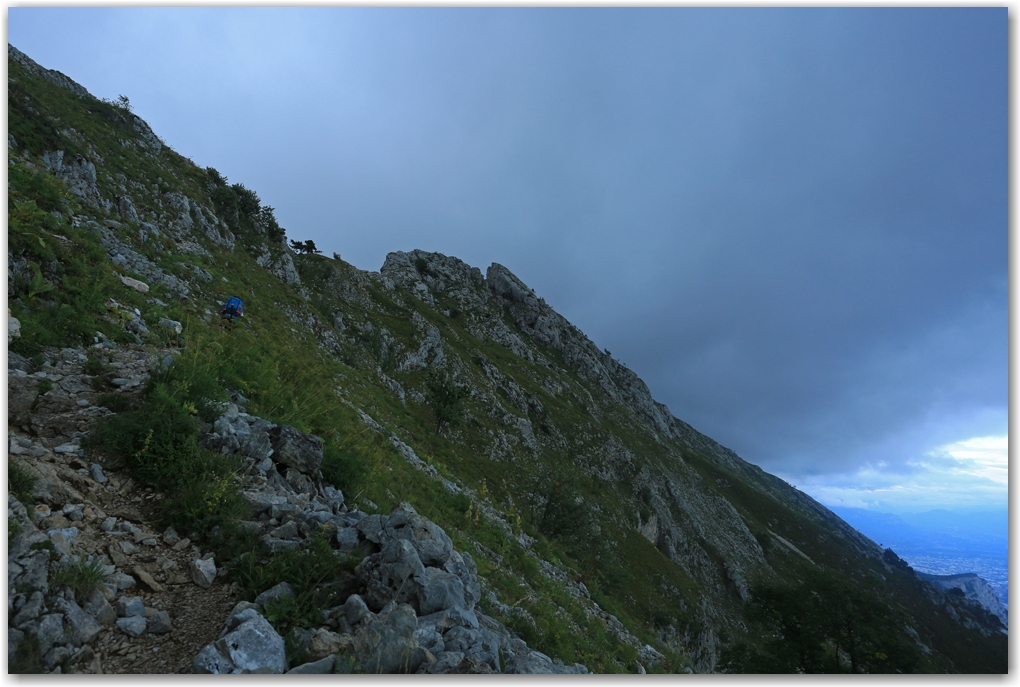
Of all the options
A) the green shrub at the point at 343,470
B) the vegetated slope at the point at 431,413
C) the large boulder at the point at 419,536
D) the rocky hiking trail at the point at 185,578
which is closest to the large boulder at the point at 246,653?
the rocky hiking trail at the point at 185,578

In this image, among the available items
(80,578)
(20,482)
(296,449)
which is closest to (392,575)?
(80,578)

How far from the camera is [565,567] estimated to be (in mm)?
20688

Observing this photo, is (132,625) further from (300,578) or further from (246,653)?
(300,578)

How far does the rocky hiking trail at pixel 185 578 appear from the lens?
4.79m

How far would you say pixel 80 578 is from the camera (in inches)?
201

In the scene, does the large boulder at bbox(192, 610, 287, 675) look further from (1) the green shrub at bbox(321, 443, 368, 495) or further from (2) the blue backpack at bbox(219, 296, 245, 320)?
(2) the blue backpack at bbox(219, 296, 245, 320)

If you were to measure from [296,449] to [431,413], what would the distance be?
4456 cm

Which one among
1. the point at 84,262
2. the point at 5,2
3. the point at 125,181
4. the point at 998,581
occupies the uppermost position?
the point at 125,181

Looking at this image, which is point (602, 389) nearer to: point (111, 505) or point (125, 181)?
point (125, 181)

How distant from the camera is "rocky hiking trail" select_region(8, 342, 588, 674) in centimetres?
479

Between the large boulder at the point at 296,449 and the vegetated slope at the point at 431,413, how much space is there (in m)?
0.63

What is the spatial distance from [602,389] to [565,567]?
136 meters

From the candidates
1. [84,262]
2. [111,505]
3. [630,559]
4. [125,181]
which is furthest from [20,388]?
[630,559]

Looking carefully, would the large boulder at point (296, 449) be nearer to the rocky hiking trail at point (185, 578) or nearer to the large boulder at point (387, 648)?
the rocky hiking trail at point (185, 578)
